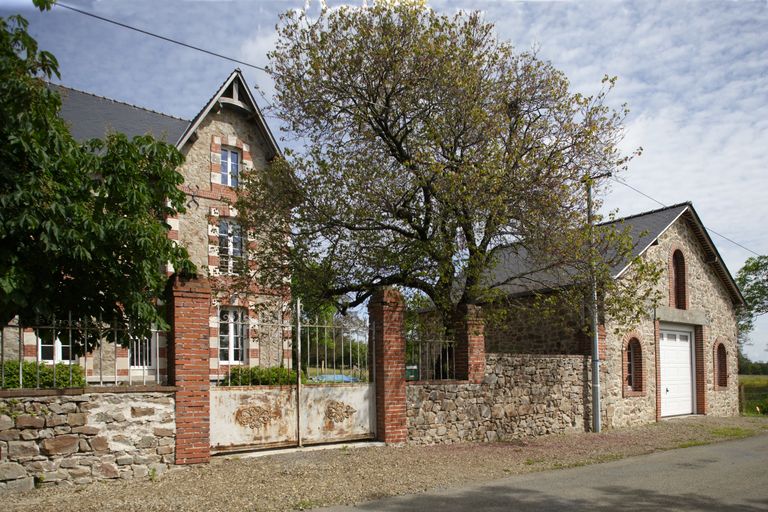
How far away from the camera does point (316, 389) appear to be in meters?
11.3

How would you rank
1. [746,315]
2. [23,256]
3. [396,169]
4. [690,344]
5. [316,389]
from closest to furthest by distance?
[23,256], [316,389], [396,169], [690,344], [746,315]

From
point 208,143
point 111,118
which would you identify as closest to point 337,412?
point 208,143

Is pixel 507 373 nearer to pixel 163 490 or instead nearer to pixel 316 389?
pixel 316 389

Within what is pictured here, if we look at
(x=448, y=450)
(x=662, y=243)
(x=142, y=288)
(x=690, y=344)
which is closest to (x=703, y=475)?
(x=448, y=450)

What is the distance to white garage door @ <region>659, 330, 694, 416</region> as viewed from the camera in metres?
20.5

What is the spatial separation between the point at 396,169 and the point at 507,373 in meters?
4.83

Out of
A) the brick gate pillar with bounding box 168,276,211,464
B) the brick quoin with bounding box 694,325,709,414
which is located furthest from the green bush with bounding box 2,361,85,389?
the brick quoin with bounding box 694,325,709,414

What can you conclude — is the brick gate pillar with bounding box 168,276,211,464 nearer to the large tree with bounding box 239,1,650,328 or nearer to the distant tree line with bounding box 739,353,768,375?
the large tree with bounding box 239,1,650,328

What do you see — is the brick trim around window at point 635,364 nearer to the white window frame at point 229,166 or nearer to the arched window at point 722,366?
the arched window at point 722,366

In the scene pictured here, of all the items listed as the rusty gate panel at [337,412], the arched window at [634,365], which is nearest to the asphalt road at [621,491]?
the rusty gate panel at [337,412]

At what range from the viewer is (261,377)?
11148mm

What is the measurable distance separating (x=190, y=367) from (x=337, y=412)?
304 cm

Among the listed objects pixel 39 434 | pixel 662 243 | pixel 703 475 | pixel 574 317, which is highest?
pixel 662 243

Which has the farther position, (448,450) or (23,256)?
(448,450)
